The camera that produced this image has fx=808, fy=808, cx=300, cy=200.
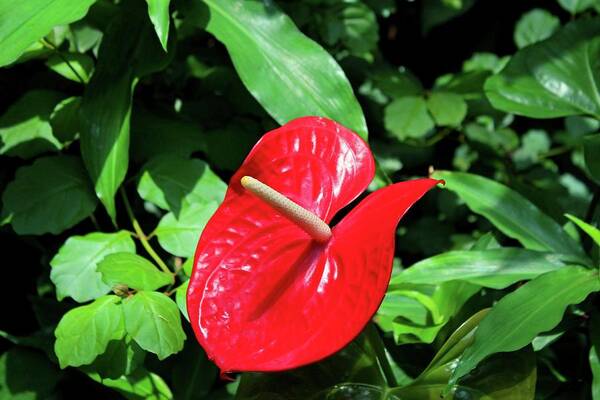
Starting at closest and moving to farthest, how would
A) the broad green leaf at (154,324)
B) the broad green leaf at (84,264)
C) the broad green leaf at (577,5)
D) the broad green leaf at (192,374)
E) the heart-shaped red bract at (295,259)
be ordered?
the heart-shaped red bract at (295,259) → the broad green leaf at (154,324) → the broad green leaf at (84,264) → the broad green leaf at (192,374) → the broad green leaf at (577,5)

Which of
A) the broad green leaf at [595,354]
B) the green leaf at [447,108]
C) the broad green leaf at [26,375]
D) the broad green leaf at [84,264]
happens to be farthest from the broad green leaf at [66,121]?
the broad green leaf at [595,354]

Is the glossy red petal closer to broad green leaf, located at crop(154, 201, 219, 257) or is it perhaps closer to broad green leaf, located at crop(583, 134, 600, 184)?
broad green leaf, located at crop(154, 201, 219, 257)

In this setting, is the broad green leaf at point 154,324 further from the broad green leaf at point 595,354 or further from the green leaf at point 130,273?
the broad green leaf at point 595,354

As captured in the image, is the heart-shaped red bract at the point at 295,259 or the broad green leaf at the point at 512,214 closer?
the heart-shaped red bract at the point at 295,259

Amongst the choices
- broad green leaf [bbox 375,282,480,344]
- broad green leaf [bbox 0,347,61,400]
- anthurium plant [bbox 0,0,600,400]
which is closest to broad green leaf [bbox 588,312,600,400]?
anthurium plant [bbox 0,0,600,400]

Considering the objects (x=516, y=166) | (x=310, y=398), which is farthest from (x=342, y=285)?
(x=516, y=166)

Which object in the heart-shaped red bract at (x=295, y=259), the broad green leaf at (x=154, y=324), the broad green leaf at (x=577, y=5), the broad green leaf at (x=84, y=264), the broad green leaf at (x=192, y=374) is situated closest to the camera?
the heart-shaped red bract at (x=295, y=259)

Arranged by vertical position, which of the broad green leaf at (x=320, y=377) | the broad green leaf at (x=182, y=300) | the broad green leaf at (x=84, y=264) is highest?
the broad green leaf at (x=84, y=264)
